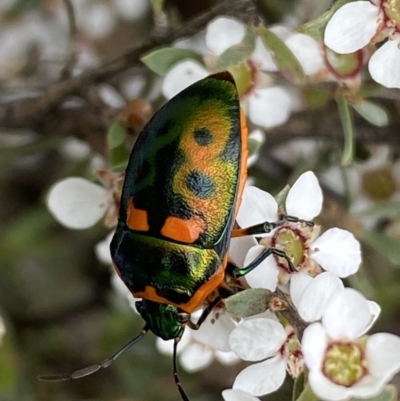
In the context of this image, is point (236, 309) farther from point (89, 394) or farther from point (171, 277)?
point (89, 394)

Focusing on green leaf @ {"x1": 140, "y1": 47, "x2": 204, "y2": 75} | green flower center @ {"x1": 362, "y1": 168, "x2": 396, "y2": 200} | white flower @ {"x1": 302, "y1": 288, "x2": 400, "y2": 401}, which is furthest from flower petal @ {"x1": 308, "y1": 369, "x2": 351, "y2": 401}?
green flower center @ {"x1": 362, "y1": 168, "x2": 396, "y2": 200}

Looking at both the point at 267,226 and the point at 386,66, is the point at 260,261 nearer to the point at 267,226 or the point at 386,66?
the point at 267,226

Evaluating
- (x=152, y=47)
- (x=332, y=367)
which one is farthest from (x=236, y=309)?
(x=152, y=47)

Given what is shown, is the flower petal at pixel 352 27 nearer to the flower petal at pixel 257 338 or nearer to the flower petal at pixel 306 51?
the flower petal at pixel 306 51

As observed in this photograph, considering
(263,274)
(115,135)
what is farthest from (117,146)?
(263,274)

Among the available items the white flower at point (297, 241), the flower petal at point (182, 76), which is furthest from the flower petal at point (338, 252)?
the flower petal at point (182, 76)
